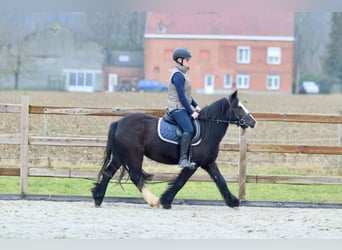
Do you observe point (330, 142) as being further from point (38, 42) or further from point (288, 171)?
point (38, 42)

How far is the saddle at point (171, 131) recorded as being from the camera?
8.32 metres

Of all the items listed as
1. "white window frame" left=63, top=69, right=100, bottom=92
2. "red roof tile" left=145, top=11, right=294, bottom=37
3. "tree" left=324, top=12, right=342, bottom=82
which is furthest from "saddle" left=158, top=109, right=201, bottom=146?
"white window frame" left=63, top=69, right=100, bottom=92

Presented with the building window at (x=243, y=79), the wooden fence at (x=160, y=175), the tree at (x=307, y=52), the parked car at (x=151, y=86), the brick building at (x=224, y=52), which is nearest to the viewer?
the wooden fence at (x=160, y=175)

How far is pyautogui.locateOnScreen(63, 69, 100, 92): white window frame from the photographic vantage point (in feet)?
207

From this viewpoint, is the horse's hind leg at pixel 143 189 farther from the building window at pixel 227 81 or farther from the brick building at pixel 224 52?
the building window at pixel 227 81

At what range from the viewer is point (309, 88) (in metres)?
66.5

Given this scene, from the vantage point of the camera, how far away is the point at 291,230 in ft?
22.4

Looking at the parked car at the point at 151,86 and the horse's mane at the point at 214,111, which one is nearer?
the horse's mane at the point at 214,111

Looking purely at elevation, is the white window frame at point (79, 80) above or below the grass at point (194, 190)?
above

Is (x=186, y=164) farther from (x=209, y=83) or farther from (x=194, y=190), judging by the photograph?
(x=209, y=83)

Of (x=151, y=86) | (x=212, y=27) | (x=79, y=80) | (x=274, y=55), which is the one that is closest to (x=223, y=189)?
(x=151, y=86)

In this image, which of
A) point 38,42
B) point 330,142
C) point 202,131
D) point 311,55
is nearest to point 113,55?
point 38,42

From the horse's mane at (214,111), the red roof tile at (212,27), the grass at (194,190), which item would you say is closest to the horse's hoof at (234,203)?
the horse's mane at (214,111)

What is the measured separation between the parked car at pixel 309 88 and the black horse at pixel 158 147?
58.9 m
